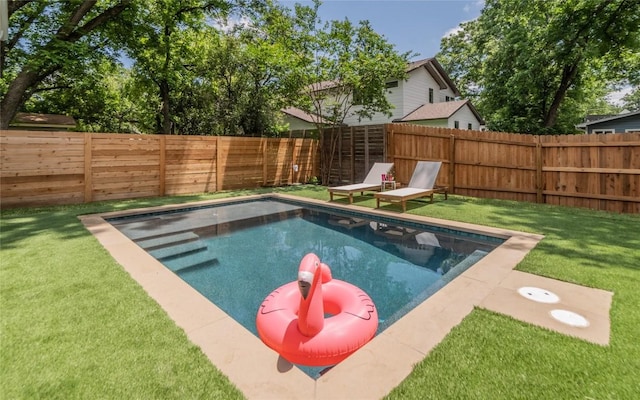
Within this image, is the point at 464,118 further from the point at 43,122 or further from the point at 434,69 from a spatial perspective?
the point at 43,122

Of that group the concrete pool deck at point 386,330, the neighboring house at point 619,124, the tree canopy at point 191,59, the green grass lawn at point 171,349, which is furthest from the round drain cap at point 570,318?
the neighboring house at point 619,124

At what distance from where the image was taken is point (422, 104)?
2120 cm

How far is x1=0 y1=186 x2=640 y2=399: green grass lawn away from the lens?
1809 millimetres

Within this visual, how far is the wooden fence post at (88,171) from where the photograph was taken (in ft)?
27.4

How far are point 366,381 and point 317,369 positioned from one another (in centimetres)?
58

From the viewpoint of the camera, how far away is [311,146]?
44.5ft

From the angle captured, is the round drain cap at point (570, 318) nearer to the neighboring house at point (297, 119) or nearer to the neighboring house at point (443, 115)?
the neighboring house at point (443, 115)

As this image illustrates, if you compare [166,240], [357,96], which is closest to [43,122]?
[166,240]

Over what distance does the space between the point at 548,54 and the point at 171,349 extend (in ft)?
55.2

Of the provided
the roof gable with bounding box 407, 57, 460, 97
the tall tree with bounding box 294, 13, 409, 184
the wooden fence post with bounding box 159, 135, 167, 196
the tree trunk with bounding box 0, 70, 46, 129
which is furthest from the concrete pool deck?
the roof gable with bounding box 407, 57, 460, 97

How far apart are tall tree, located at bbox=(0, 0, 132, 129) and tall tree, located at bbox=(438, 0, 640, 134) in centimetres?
1617

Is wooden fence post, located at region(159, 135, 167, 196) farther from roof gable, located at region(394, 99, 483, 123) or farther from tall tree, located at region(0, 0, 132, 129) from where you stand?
roof gable, located at region(394, 99, 483, 123)

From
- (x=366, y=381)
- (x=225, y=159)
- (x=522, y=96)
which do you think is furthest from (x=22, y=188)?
(x=522, y=96)

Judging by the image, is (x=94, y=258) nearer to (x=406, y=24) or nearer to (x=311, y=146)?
(x=311, y=146)
